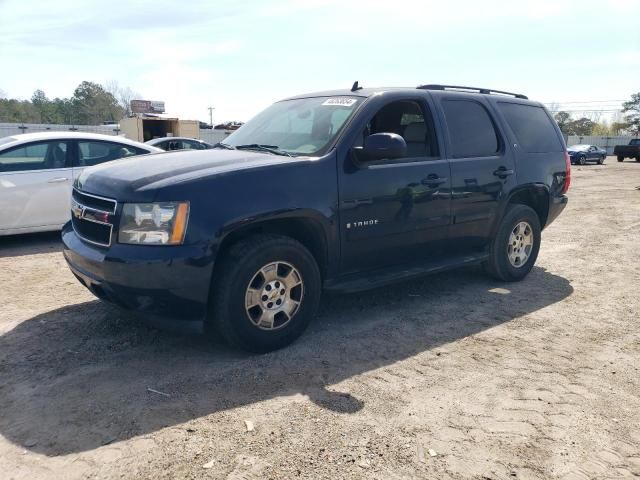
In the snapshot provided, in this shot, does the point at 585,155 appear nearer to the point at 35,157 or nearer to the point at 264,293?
the point at 35,157

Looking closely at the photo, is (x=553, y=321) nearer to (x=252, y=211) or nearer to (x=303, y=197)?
(x=303, y=197)

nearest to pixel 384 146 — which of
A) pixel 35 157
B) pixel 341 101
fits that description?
pixel 341 101

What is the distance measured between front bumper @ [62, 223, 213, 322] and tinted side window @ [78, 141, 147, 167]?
4453mm

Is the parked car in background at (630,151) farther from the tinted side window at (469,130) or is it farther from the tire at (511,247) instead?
the tinted side window at (469,130)

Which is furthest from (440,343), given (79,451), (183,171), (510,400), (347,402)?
(79,451)

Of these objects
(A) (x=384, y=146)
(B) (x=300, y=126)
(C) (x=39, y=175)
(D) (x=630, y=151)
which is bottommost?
(C) (x=39, y=175)

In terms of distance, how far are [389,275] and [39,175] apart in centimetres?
515

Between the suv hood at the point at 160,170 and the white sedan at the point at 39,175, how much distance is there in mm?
3356

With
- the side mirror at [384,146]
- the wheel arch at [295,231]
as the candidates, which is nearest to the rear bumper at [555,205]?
the side mirror at [384,146]

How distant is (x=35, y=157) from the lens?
23.4 feet

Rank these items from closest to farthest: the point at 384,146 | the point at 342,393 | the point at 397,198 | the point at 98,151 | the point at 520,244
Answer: the point at 342,393 → the point at 384,146 → the point at 397,198 → the point at 520,244 → the point at 98,151

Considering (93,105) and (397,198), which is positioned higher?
(93,105)

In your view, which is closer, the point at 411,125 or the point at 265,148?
the point at 265,148

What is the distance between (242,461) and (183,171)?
194cm
